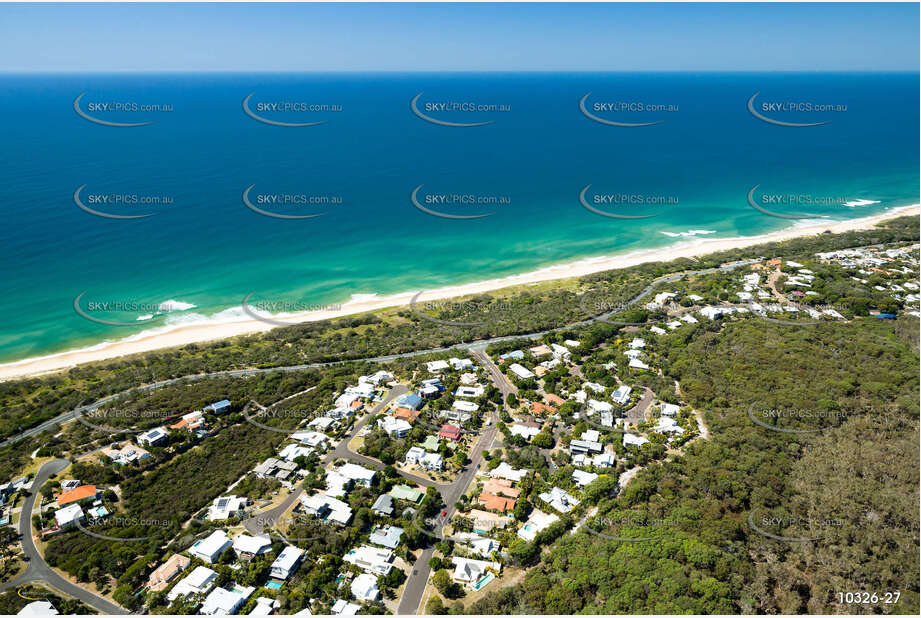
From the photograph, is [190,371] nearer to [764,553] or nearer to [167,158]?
[764,553]

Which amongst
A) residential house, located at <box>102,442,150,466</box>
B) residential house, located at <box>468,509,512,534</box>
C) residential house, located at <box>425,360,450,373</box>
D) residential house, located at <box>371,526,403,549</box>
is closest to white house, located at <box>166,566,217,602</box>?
residential house, located at <box>371,526,403,549</box>

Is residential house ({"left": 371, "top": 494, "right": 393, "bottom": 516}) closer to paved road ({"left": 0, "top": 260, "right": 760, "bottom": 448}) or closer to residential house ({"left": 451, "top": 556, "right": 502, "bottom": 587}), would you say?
residential house ({"left": 451, "top": 556, "right": 502, "bottom": 587})

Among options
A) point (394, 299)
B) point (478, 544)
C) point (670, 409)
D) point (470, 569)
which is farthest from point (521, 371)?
point (394, 299)

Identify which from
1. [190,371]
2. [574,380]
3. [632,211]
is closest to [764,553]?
[574,380]

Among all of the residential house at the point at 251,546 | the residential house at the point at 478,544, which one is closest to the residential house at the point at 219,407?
the residential house at the point at 251,546

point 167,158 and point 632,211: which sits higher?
point 167,158

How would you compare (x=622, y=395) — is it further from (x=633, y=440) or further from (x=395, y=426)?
(x=395, y=426)
